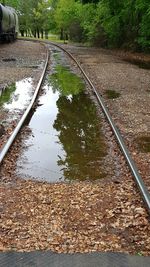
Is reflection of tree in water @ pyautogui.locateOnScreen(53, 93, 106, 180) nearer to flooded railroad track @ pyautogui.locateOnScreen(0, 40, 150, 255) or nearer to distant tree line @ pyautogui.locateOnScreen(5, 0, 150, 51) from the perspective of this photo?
flooded railroad track @ pyautogui.locateOnScreen(0, 40, 150, 255)

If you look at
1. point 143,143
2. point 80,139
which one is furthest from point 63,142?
point 143,143

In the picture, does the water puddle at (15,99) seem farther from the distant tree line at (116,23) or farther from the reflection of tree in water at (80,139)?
the distant tree line at (116,23)

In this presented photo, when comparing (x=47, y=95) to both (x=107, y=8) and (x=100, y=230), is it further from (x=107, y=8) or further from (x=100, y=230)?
(x=107, y=8)

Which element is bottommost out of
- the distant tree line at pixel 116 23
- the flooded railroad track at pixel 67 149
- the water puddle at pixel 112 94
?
the water puddle at pixel 112 94

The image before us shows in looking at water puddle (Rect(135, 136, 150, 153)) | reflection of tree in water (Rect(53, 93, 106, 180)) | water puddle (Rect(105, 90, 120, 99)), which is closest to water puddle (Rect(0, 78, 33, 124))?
reflection of tree in water (Rect(53, 93, 106, 180))

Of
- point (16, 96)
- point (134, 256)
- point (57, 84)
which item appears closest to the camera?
point (134, 256)

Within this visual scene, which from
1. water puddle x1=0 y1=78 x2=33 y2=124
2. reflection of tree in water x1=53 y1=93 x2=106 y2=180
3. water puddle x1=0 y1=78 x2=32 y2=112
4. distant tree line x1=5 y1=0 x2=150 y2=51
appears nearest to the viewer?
reflection of tree in water x1=53 y1=93 x2=106 y2=180

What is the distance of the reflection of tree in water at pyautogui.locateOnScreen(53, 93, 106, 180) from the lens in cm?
770

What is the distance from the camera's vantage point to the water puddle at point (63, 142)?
7.60 m

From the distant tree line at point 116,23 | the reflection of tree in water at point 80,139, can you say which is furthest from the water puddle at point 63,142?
the distant tree line at point 116,23

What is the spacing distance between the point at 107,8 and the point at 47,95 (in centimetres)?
2537

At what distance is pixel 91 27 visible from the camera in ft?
142

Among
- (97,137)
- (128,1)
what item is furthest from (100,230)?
(128,1)

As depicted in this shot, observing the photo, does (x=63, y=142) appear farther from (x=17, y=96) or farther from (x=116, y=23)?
(x=116, y=23)
